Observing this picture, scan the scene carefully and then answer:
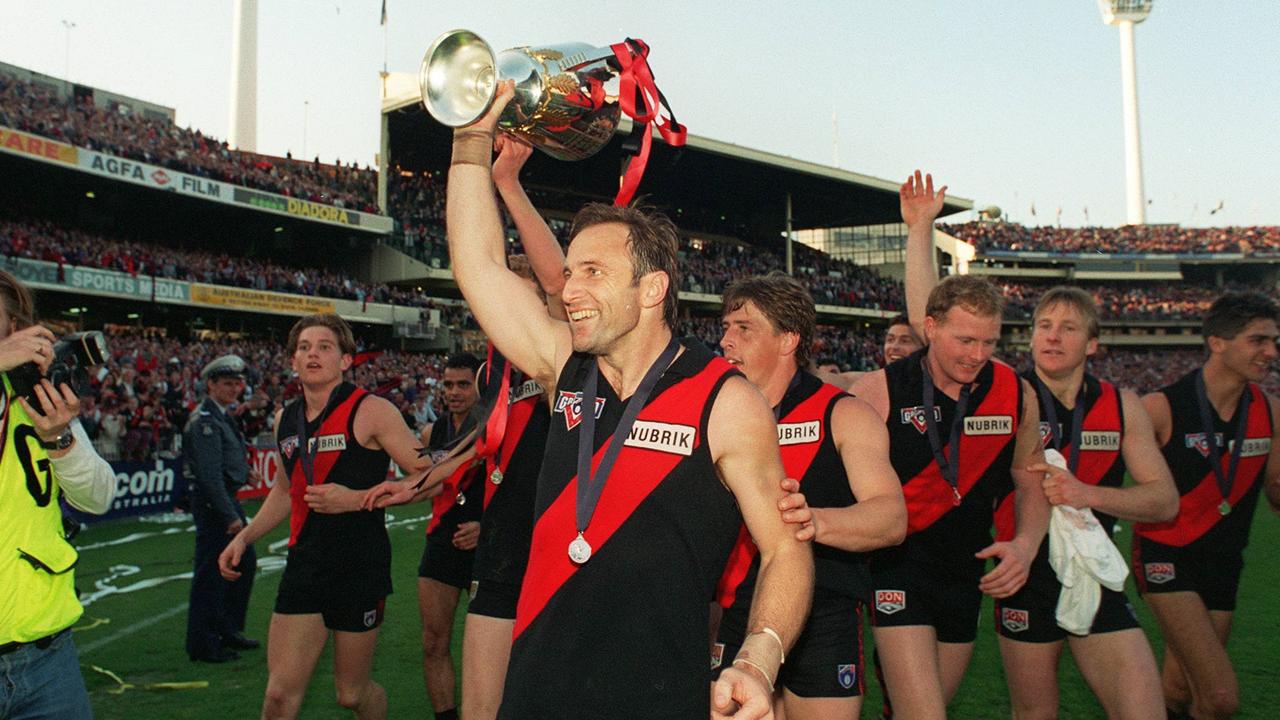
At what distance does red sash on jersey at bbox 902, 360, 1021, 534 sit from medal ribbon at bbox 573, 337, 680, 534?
2.17 meters

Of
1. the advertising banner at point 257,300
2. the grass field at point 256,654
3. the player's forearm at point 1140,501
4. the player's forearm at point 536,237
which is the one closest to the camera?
the player's forearm at point 536,237

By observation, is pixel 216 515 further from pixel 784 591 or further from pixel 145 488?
pixel 145 488

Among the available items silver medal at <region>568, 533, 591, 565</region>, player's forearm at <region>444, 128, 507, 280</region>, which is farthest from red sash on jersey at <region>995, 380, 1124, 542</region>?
player's forearm at <region>444, 128, 507, 280</region>

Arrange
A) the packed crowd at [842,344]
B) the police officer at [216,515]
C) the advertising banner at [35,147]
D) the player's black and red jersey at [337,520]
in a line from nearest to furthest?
the player's black and red jersey at [337,520], the police officer at [216,515], the advertising banner at [35,147], the packed crowd at [842,344]

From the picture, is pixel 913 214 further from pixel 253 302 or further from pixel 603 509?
pixel 253 302

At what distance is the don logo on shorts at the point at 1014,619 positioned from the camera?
4367 millimetres

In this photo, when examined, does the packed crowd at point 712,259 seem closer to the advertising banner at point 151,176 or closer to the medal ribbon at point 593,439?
the advertising banner at point 151,176

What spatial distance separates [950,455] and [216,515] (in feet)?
20.1

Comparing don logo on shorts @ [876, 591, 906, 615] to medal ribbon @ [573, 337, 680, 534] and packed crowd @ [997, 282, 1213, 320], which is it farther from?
packed crowd @ [997, 282, 1213, 320]

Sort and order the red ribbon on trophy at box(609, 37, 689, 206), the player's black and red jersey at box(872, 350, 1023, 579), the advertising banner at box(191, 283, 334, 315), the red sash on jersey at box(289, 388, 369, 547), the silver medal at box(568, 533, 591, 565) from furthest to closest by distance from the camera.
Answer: the advertising banner at box(191, 283, 334, 315) → the red sash on jersey at box(289, 388, 369, 547) → the player's black and red jersey at box(872, 350, 1023, 579) → the red ribbon on trophy at box(609, 37, 689, 206) → the silver medal at box(568, 533, 591, 565)

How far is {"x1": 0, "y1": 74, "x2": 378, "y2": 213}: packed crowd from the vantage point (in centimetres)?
3219

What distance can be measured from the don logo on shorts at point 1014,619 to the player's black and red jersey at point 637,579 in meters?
2.47

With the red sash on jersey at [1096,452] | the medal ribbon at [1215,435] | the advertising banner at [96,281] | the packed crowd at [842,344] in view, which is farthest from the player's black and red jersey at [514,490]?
the packed crowd at [842,344]

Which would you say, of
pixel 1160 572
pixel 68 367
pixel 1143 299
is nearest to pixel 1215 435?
pixel 1160 572
